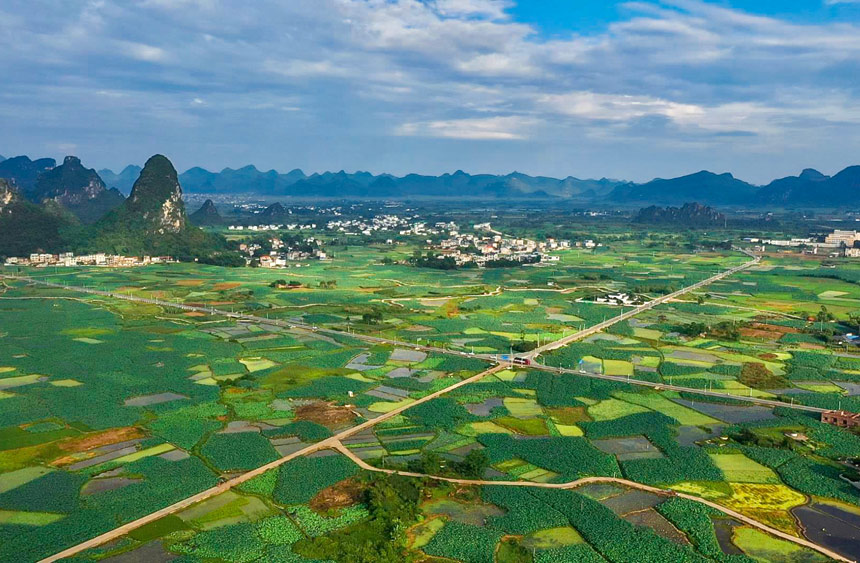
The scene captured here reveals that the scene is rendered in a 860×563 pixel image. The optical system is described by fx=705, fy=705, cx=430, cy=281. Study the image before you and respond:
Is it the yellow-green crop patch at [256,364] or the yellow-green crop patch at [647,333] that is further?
the yellow-green crop patch at [647,333]

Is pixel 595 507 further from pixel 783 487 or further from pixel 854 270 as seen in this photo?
pixel 854 270

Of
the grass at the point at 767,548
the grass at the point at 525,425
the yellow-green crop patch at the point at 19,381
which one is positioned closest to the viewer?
the grass at the point at 767,548

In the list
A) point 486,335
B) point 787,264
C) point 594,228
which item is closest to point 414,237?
point 594,228

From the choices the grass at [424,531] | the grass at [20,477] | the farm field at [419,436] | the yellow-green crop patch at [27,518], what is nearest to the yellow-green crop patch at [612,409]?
the farm field at [419,436]

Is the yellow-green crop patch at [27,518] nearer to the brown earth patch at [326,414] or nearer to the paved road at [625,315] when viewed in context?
the brown earth patch at [326,414]

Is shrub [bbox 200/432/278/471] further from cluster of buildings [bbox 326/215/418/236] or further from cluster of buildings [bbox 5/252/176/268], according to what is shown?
cluster of buildings [bbox 326/215/418/236]

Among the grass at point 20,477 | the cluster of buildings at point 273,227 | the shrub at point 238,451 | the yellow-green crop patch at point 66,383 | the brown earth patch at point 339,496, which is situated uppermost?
the cluster of buildings at point 273,227
